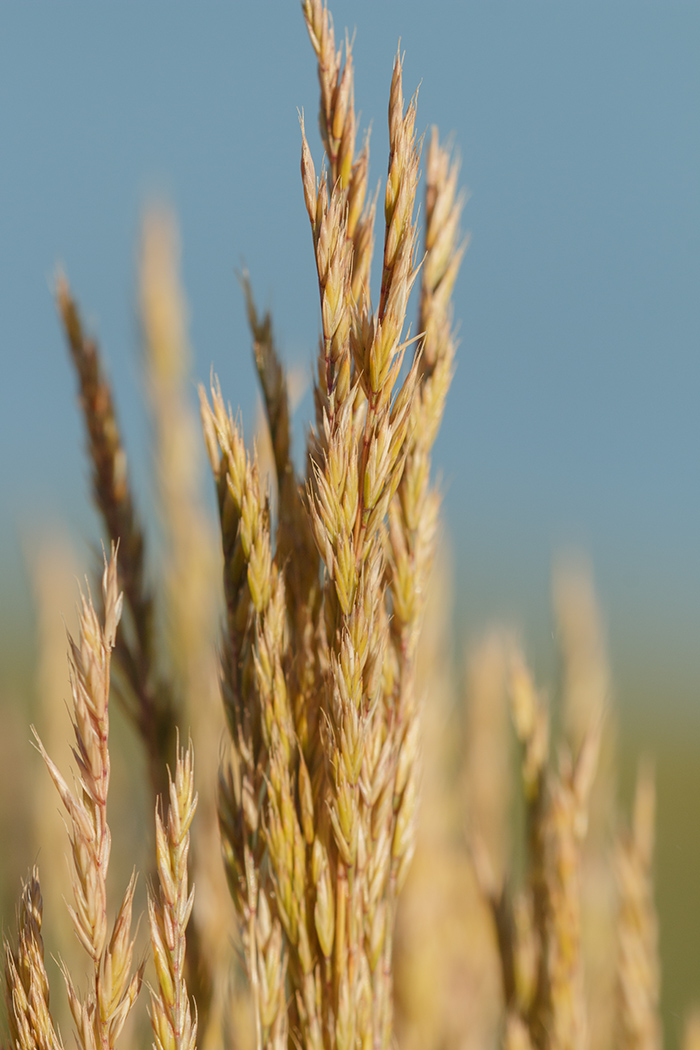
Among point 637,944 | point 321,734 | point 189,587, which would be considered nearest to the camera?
point 321,734

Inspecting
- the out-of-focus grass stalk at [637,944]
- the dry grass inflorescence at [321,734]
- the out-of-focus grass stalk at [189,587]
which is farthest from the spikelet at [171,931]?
the out-of-focus grass stalk at [637,944]

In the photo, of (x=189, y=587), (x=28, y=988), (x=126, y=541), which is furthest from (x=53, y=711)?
(x=28, y=988)

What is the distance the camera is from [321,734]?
65cm

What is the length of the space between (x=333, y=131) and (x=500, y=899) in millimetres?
773

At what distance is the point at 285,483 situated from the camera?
732 millimetres

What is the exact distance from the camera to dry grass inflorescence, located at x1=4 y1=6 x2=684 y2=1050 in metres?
0.56

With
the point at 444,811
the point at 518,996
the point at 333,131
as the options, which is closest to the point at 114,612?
the point at 333,131

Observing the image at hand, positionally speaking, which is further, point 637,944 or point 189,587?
point 189,587

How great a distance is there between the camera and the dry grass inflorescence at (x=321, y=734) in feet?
1.85

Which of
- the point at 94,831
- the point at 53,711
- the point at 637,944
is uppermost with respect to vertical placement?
the point at 53,711

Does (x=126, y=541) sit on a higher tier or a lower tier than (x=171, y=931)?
higher

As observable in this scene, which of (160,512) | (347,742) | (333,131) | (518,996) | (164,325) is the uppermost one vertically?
(164,325)

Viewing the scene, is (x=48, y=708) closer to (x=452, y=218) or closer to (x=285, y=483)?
(x=285, y=483)

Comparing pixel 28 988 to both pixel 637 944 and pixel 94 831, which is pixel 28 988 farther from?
pixel 637 944
